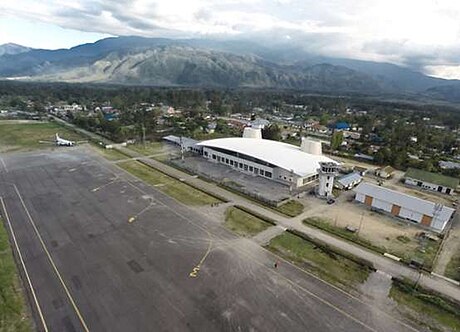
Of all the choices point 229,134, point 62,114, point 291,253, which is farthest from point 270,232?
point 62,114

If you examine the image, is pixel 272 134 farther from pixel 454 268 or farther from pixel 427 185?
pixel 454 268

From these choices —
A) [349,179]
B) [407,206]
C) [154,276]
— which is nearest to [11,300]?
[154,276]

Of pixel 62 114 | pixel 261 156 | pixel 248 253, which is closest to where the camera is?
pixel 248 253

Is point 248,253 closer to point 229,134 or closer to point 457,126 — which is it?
point 229,134

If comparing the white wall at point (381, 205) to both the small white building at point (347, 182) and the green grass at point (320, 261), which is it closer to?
the small white building at point (347, 182)

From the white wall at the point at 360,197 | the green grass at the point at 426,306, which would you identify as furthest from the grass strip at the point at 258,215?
the white wall at the point at 360,197

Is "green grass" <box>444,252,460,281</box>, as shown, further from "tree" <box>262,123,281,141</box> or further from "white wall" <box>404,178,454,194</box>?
"tree" <box>262,123,281,141</box>
